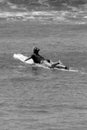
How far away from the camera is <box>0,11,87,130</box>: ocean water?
3919 centimetres

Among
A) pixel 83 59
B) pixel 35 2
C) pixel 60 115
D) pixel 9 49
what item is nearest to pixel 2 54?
pixel 9 49

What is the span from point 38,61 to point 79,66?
4.32 m

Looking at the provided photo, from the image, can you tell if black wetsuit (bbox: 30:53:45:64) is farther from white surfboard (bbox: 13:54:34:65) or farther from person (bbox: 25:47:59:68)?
white surfboard (bbox: 13:54:34:65)

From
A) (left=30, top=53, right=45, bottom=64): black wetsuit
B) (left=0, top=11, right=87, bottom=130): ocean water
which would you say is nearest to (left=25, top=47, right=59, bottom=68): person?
(left=30, top=53, right=45, bottom=64): black wetsuit

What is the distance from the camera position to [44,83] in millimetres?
50125

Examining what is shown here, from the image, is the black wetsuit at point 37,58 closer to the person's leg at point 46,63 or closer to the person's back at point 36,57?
the person's back at point 36,57

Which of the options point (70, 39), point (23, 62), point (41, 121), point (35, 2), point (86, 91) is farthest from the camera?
point (35, 2)

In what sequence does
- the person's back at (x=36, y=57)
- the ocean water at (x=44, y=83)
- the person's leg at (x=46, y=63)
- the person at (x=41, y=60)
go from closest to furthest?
the ocean water at (x=44, y=83)
the person at (x=41, y=60)
the person's leg at (x=46, y=63)
the person's back at (x=36, y=57)

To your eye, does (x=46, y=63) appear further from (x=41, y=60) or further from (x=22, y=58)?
Answer: (x=22, y=58)

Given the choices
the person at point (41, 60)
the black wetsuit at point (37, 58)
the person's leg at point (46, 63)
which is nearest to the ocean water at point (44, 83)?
the person's leg at point (46, 63)

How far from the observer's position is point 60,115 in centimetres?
4022

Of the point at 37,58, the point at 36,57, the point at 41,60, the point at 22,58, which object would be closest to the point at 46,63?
the point at 41,60

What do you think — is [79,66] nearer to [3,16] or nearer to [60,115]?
[60,115]

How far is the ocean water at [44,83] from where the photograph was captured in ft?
129
